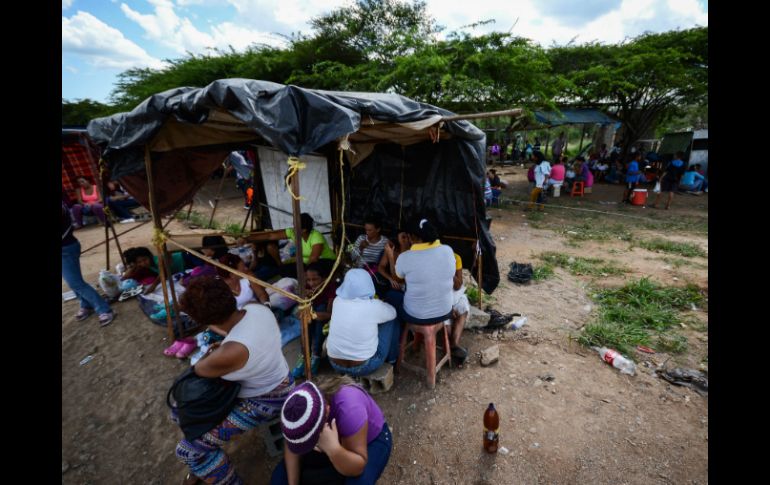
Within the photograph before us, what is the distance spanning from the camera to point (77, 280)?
428 centimetres

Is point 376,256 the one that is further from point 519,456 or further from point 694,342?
point 694,342

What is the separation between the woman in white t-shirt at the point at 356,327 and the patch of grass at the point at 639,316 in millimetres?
2649

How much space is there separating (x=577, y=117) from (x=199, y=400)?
1818 cm

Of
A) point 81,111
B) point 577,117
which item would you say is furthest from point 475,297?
point 81,111

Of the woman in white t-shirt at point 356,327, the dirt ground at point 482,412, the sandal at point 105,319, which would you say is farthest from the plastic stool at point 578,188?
the sandal at point 105,319

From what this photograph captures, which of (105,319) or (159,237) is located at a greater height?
(159,237)

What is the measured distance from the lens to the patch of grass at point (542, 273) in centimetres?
566

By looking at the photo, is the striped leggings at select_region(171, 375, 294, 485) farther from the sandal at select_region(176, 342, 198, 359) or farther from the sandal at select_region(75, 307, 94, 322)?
the sandal at select_region(75, 307, 94, 322)

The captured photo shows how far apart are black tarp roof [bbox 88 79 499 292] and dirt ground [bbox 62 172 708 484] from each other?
129cm

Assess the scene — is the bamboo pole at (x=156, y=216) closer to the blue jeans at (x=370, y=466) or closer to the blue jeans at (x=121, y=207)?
the blue jeans at (x=370, y=466)

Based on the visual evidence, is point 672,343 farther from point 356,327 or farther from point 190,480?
point 190,480

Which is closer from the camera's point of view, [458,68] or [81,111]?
[458,68]
